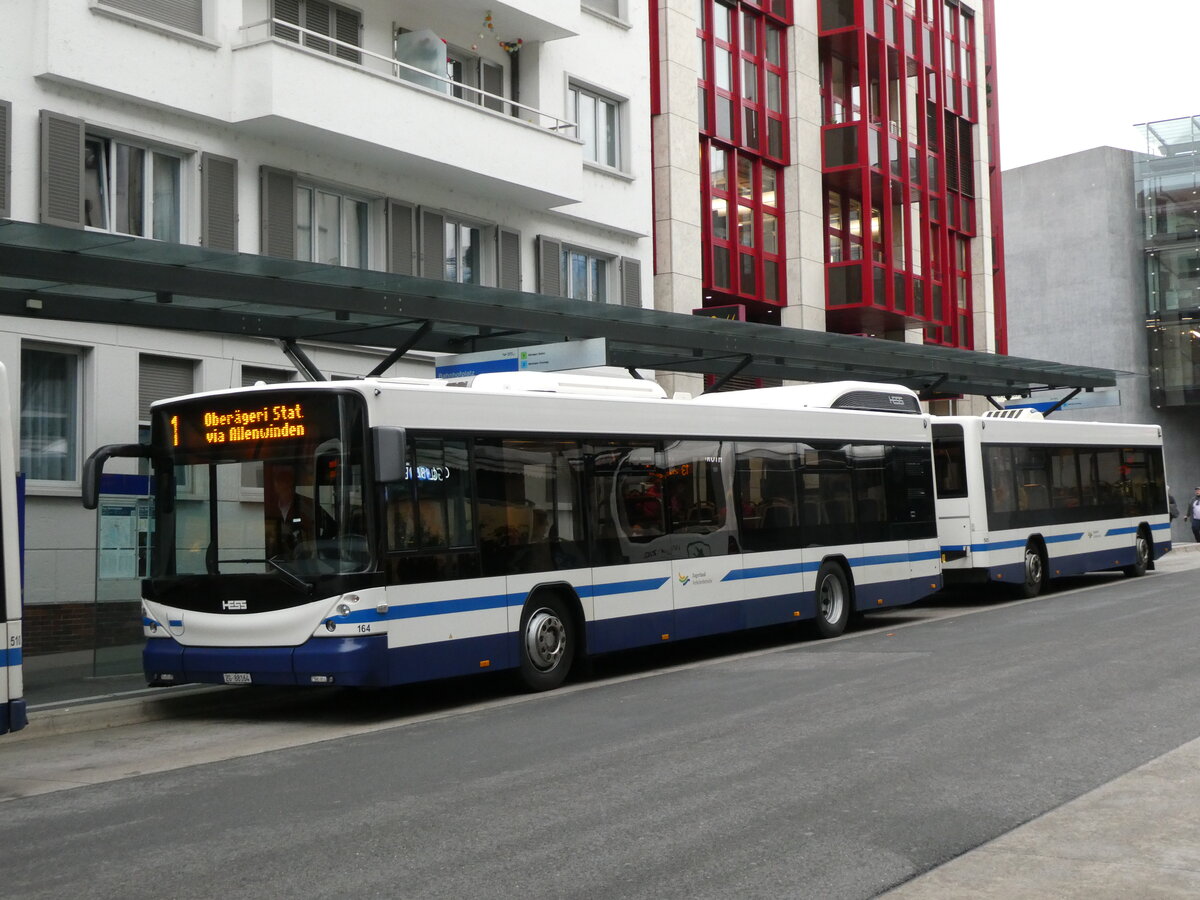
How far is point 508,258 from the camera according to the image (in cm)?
2531

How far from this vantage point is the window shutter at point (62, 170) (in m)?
17.9

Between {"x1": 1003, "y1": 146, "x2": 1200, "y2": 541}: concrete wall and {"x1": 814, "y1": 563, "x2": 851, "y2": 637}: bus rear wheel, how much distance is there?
140 ft

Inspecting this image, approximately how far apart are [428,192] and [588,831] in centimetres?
1778

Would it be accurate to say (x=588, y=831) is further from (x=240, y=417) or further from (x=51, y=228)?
(x=51, y=228)

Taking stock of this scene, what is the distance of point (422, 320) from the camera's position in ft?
54.6

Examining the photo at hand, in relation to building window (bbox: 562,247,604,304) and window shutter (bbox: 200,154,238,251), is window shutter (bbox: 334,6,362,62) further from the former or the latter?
building window (bbox: 562,247,604,304)

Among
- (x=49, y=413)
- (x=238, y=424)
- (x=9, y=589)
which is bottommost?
(x=9, y=589)

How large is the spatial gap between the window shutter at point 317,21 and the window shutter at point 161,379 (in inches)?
216

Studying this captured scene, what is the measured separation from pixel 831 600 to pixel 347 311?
6.78 metres

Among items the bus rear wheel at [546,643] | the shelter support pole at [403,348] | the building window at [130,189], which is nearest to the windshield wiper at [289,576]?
the bus rear wheel at [546,643]

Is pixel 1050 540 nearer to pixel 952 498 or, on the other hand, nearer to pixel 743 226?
pixel 952 498

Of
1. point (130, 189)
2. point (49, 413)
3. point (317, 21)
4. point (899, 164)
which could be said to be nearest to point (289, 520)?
point (49, 413)

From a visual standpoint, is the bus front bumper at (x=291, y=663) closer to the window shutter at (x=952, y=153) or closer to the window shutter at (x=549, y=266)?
the window shutter at (x=549, y=266)

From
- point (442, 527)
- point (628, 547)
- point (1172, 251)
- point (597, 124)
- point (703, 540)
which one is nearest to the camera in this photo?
point (442, 527)
